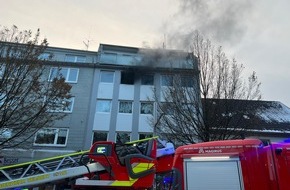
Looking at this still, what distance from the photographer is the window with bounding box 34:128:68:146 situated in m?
23.0

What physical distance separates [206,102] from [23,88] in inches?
361

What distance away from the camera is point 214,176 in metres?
4.71

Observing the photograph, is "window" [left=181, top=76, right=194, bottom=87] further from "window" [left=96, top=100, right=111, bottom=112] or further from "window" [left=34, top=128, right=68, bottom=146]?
"window" [left=34, top=128, right=68, bottom=146]

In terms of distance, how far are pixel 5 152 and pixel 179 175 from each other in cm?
2050

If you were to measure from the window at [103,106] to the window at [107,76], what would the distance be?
2307 mm

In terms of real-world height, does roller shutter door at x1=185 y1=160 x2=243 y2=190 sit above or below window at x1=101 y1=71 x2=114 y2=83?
below

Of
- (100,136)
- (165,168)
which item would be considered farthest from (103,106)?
(165,168)

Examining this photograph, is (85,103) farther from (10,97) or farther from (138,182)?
(138,182)

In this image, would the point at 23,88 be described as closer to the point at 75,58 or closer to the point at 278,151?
the point at 278,151

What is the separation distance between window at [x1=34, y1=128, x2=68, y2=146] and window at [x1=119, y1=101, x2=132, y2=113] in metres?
5.39

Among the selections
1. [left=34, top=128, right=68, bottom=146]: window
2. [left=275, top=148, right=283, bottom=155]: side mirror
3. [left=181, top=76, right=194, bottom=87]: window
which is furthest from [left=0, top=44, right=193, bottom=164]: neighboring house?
[left=275, top=148, right=283, bottom=155]: side mirror

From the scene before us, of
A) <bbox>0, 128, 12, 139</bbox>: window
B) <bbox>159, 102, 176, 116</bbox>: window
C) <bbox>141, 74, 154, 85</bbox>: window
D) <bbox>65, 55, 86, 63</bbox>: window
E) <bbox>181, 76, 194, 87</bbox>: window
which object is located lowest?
<bbox>0, 128, 12, 139</bbox>: window

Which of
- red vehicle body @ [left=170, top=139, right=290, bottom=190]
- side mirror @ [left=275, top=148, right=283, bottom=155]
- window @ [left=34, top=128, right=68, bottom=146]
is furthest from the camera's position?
window @ [left=34, top=128, right=68, bottom=146]

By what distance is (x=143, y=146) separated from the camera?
6.31 metres
